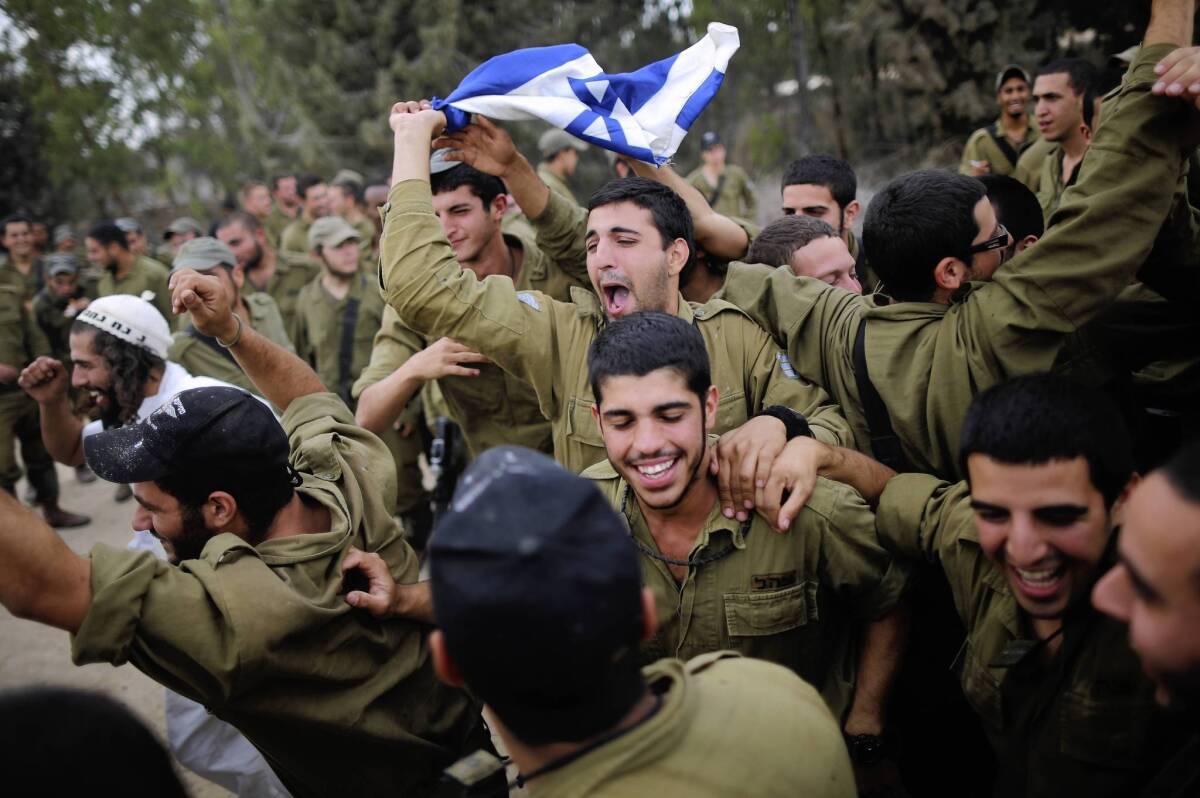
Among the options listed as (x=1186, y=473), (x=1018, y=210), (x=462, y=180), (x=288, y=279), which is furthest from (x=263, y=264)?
(x=1186, y=473)

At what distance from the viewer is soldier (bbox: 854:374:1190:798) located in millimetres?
1832

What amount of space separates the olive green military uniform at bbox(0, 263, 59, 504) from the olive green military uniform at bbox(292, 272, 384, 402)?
262 cm

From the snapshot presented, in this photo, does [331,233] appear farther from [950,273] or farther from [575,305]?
[950,273]

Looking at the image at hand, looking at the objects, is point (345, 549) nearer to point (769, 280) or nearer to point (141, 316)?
point (769, 280)

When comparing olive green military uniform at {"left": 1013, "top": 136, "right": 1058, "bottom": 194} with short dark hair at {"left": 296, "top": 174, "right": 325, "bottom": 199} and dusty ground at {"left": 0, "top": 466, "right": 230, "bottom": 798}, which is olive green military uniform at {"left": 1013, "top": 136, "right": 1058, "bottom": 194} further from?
short dark hair at {"left": 296, "top": 174, "right": 325, "bottom": 199}

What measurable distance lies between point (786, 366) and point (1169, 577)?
180 cm

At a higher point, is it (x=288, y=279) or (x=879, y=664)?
(x=288, y=279)

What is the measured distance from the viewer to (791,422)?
263 centimetres

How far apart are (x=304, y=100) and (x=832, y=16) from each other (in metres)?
11.6

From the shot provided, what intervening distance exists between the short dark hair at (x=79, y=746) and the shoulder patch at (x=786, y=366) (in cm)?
229

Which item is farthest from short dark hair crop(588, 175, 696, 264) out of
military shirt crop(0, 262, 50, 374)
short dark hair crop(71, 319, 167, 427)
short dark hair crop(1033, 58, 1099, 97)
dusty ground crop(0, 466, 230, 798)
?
military shirt crop(0, 262, 50, 374)

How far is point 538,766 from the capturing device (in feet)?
4.67

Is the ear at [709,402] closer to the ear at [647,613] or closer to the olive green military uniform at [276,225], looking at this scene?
the ear at [647,613]

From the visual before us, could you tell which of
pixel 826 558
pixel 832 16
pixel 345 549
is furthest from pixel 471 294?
pixel 832 16
